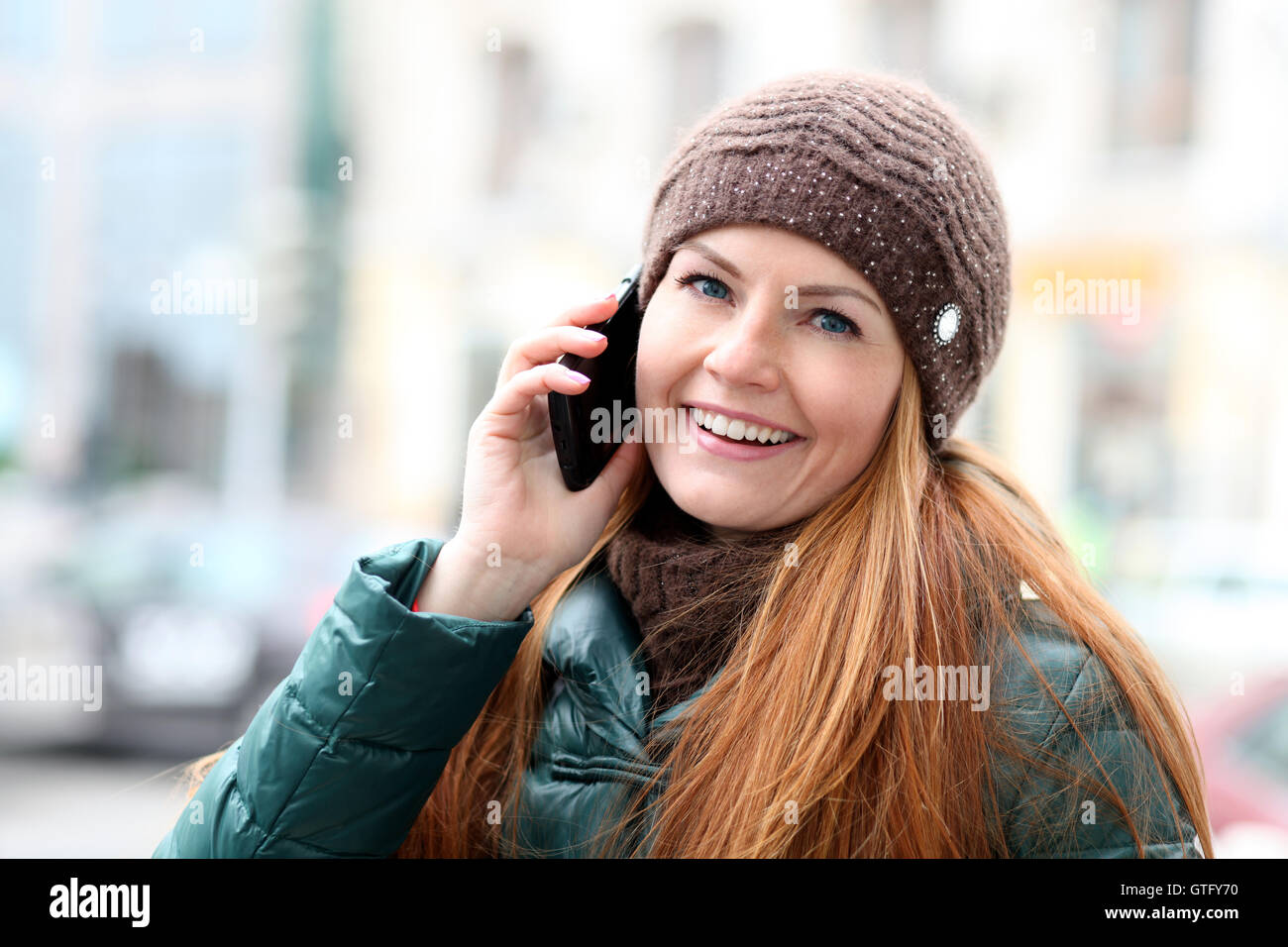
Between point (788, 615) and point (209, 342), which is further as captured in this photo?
point (209, 342)

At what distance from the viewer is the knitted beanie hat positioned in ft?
5.32

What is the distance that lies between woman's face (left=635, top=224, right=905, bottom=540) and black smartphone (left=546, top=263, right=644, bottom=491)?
108 mm

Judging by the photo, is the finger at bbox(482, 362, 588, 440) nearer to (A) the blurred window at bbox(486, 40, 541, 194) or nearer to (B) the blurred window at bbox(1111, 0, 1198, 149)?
(B) the blurred window at bbox(1111, 0, 1198, 149)

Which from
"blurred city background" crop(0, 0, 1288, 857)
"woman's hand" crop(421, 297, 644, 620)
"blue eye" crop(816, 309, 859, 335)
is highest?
"blurred city background" crop(0, 0, 1288, 857)

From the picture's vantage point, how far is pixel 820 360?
1.63m

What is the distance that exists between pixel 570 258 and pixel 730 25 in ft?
12.3

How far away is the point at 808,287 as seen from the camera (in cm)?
162

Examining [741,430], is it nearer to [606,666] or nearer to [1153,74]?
[606,666]

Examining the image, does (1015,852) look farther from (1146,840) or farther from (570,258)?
(570,258)

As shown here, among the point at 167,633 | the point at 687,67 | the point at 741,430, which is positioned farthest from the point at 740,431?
the point at 687,67

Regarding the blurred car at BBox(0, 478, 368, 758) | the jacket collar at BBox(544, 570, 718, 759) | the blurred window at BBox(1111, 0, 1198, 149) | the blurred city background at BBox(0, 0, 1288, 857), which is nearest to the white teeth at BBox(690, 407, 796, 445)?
the jacket collar at BBox(544, 570, 718, 759)

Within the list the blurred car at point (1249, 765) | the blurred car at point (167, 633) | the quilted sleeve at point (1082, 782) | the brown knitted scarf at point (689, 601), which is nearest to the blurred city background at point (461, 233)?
the blurred car at point (167, 633)

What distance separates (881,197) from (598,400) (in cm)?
59
